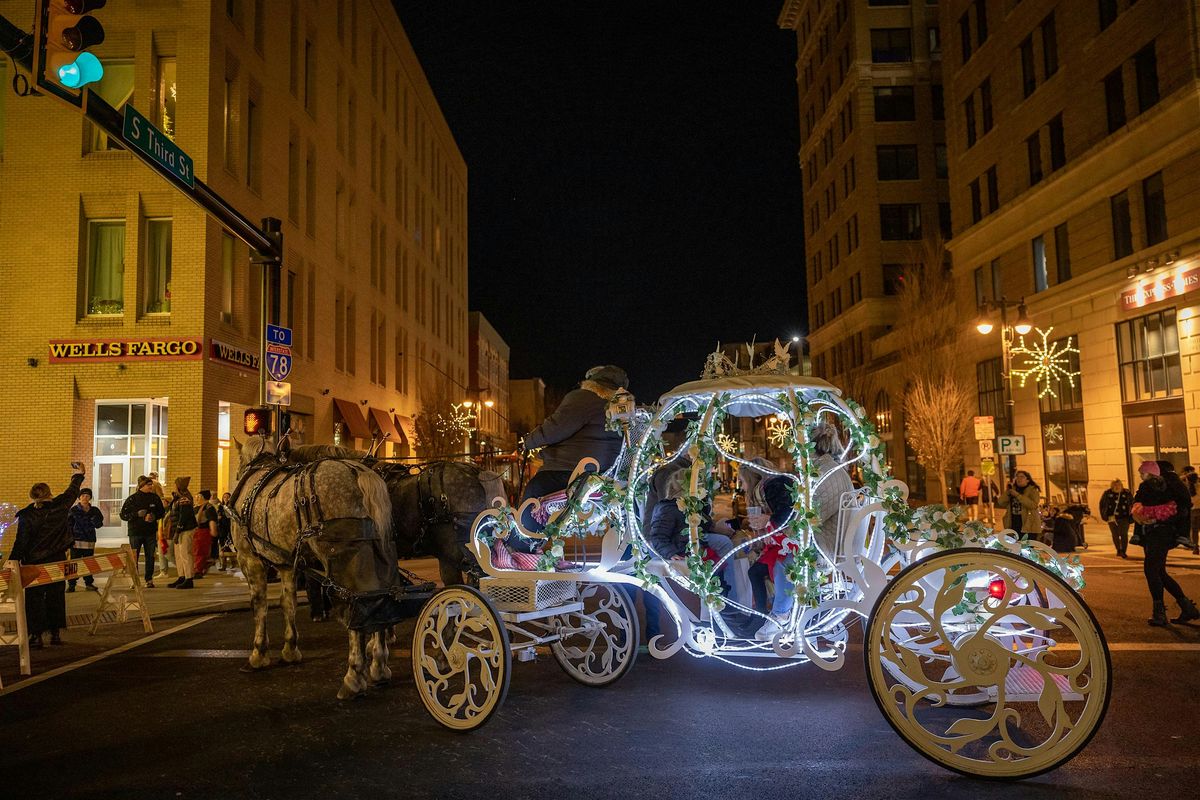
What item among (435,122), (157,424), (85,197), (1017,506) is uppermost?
(435,122)

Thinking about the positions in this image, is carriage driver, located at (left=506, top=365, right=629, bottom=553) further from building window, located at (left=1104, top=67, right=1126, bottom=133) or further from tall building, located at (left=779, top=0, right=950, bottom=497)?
tall building, located at (left=779, top=0, right=950, bottom=497)

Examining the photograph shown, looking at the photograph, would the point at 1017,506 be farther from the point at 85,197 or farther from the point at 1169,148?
the point at 85,197

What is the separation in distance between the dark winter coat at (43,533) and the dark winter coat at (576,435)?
6217mm

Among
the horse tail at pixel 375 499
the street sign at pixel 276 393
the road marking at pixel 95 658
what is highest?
the street sign at pixel 276 393

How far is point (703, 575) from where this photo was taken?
5.41m

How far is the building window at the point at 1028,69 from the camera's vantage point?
25.5 m

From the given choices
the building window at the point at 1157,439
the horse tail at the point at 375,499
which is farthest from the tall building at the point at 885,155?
the horse tail at the point at 375,499

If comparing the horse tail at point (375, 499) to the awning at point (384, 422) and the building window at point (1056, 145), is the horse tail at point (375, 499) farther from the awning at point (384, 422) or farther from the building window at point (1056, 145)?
the awning at point (384, 422)

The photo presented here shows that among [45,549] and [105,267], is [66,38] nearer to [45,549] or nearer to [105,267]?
[45,549]

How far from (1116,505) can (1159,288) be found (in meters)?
7.48

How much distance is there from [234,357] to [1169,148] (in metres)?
23.2

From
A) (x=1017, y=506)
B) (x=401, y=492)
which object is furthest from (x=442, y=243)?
(x=401, y=492)

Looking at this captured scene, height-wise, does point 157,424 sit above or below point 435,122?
below

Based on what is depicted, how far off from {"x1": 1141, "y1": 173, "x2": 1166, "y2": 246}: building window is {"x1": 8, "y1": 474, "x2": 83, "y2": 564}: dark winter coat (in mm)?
23463
